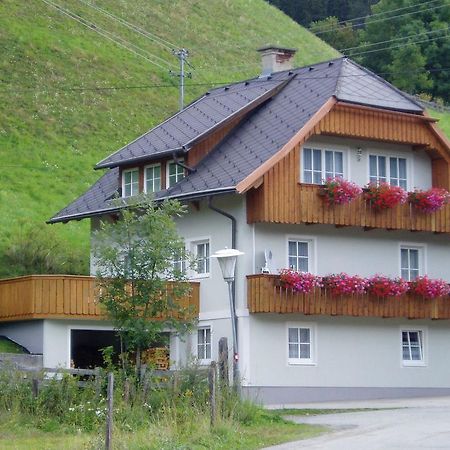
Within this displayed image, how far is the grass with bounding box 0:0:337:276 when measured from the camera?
2061 inches

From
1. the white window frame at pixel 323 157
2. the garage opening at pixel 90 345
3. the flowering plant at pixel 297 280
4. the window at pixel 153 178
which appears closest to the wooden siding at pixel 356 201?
the white window frame at pixel 323 157

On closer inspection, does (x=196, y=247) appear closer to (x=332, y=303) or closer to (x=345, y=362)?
(x=332, y=303)

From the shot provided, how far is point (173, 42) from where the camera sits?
77125mm

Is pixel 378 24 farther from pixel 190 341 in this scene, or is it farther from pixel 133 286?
Result: pixel 133 286

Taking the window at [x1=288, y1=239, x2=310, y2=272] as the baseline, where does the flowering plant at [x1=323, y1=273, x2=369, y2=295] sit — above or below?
below

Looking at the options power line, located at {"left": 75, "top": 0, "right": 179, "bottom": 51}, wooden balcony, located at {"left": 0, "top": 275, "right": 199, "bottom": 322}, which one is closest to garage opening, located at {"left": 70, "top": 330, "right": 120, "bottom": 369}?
wooden balcony, located at {"left": 0, "top": 275, "right": 199, "bottom": 322}

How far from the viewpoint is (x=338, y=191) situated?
36.3 m

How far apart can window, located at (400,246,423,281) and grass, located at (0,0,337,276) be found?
11455 millimetres

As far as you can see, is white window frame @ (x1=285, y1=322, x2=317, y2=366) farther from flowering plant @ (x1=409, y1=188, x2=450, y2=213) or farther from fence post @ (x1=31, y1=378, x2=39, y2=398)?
fence post @ (x1=31, y1=378, x2=39, y2=398)

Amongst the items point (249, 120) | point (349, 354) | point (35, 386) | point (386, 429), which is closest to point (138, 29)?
point (249, 120)

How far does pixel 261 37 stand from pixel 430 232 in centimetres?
4721

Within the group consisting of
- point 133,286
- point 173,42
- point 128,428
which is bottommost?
point 128,428

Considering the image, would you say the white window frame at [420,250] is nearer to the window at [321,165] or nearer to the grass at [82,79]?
the window at [321,165]

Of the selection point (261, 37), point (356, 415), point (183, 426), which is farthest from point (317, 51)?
point (183, 426)
